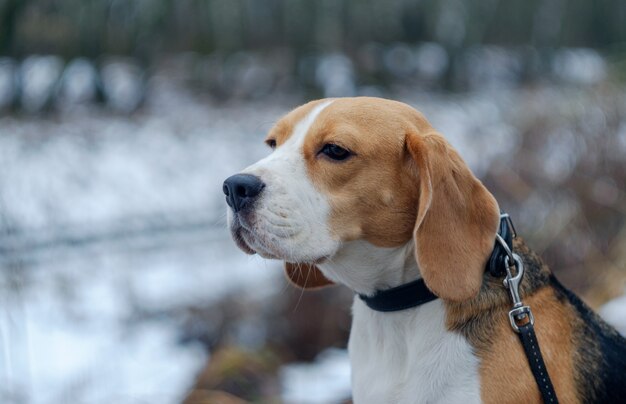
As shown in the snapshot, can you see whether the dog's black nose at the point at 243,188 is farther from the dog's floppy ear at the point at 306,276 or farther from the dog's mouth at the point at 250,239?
the dog's floppy ear at the point at 306,276

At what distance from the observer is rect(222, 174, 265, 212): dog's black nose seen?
2850 mm

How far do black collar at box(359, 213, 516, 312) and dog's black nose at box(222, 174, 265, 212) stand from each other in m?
0.62

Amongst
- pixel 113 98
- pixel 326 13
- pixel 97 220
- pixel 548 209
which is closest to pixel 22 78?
pixel 113 98

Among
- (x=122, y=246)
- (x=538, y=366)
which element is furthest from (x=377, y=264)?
(x=122, y=246)

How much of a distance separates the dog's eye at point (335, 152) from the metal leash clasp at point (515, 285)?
0.64 meters

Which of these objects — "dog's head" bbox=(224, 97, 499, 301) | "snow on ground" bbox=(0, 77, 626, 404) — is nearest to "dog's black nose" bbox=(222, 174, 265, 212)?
"dog's head" bbox=(224, 97, 499, 301)

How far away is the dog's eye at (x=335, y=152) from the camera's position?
9.81 ft

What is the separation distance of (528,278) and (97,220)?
5170mm

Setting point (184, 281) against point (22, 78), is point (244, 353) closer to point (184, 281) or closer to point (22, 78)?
point (184, 281)

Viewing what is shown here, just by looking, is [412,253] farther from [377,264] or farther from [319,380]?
[319,380]

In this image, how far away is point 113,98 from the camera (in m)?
9.13

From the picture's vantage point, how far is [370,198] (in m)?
2.96

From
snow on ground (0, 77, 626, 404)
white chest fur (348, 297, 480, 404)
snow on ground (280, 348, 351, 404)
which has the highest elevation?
white chest fur (348, 297, 480, 404)

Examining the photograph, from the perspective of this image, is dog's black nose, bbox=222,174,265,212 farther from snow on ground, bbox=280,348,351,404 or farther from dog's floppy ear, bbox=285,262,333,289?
snow on ground, bbox=280,348,351,404
